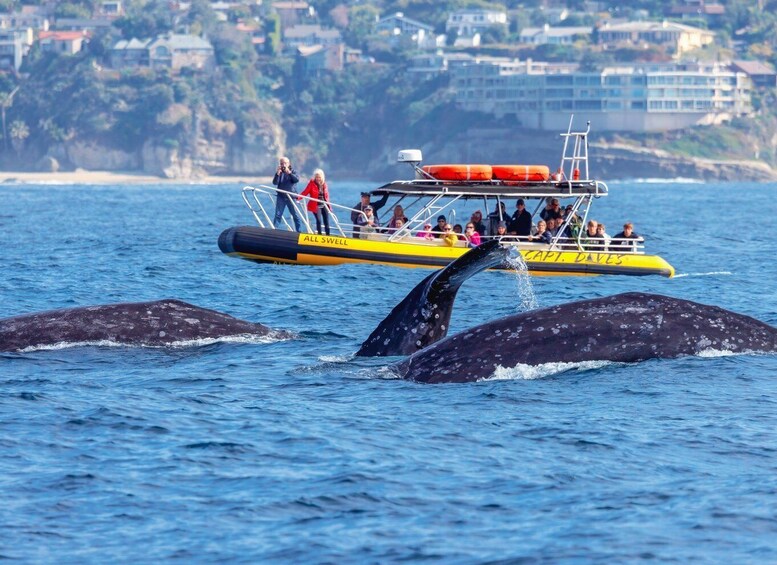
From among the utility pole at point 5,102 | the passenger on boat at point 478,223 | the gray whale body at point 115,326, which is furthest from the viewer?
the utility pole at point 5,102

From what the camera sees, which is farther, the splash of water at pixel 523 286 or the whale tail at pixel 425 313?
the splash of water at pixel 523 286

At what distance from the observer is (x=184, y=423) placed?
40.8 ft

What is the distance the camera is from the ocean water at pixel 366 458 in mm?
9188

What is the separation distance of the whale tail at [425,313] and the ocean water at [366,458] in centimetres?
43

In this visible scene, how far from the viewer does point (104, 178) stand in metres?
172

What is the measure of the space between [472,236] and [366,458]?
748 inches

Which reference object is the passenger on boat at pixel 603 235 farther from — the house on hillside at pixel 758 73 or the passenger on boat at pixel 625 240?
the house on hillside at pixel 758 73

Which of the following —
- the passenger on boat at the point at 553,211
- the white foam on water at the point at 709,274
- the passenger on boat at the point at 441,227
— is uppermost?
the passenger on boat at the point at 553,211

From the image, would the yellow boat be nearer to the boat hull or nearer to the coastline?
the boat hull

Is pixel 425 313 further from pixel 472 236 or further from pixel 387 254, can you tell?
pixel 387 254

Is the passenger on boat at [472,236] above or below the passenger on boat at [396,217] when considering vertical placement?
below

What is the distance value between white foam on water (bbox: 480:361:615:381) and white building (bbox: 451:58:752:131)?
160573 millimetres

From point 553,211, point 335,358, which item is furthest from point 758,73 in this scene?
point 335,358

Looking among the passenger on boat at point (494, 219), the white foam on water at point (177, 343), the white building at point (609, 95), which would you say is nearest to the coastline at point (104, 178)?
the white building at point (609, 95)
